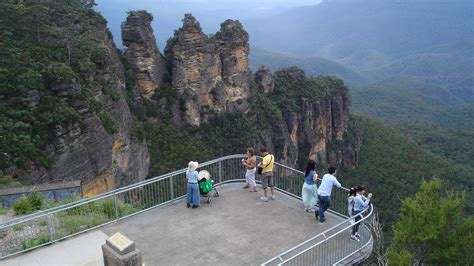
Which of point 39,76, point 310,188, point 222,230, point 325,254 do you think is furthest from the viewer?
point 39,76

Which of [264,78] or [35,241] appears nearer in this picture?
[35,241]

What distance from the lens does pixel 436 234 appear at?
1322cm

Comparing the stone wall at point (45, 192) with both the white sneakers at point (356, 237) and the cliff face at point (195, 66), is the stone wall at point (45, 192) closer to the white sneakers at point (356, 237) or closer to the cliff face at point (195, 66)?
the white sneakers at point (356, 237)

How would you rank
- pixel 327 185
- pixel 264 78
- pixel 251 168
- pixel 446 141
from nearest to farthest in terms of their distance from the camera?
pixel 327 185
pixel 251 168
pixel 264 78
pixel 446 141

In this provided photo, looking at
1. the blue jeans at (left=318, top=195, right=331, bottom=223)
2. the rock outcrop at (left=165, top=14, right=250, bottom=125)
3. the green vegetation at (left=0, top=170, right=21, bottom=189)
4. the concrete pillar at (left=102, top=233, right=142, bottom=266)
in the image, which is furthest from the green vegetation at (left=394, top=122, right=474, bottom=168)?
the concrete pillar at (left=102, top=233, right=142, bottom=266)

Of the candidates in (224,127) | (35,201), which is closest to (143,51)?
(224,127)

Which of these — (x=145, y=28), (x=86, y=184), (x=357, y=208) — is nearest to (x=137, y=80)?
(x=145, y=28)

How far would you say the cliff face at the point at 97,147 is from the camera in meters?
23.0

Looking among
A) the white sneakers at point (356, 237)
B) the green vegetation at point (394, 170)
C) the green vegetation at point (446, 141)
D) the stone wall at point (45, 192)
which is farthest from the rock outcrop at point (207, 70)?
the green vegetation at point (446, 141)

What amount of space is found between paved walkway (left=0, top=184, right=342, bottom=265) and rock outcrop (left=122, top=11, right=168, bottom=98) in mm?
28593

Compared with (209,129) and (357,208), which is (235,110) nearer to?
(209,129)

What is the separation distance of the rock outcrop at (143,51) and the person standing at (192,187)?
28509mm

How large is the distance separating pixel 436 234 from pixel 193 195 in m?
7.26

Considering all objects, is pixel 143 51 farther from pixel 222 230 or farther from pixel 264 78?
pixel 222 230
